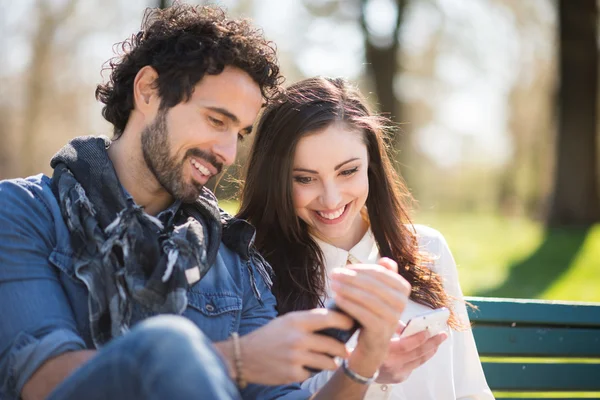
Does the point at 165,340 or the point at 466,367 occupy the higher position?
the point at 165,340

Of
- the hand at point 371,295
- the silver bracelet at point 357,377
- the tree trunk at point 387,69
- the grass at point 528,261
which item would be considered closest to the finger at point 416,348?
the silver bracelet at point 357,377

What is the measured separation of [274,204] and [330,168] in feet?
1.10

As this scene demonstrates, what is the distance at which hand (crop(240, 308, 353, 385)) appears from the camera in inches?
79.2

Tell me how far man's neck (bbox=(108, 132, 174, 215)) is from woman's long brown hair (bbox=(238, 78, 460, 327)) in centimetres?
63

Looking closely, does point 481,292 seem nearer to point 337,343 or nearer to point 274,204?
point 274,204

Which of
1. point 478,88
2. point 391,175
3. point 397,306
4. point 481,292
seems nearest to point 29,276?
point 397,306

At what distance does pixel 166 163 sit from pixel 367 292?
3.50 feet

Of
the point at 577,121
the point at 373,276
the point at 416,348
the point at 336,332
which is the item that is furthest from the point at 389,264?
the point at 577,121

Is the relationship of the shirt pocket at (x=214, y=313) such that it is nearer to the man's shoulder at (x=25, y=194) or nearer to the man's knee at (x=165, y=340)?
the man's shoulder at (x=25, y=194)

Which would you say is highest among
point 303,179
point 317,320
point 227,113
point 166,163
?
point 227,113

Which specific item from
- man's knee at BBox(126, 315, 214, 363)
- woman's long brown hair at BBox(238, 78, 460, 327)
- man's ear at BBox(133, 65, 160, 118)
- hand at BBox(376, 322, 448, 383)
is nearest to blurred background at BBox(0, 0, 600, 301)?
woman's long brown hair at BBox(238, 78, 460, 327)

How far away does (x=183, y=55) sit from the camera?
2748 millimetres

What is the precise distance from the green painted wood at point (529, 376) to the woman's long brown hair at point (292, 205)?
462mm

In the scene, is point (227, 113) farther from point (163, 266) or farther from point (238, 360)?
point (238, 360)
